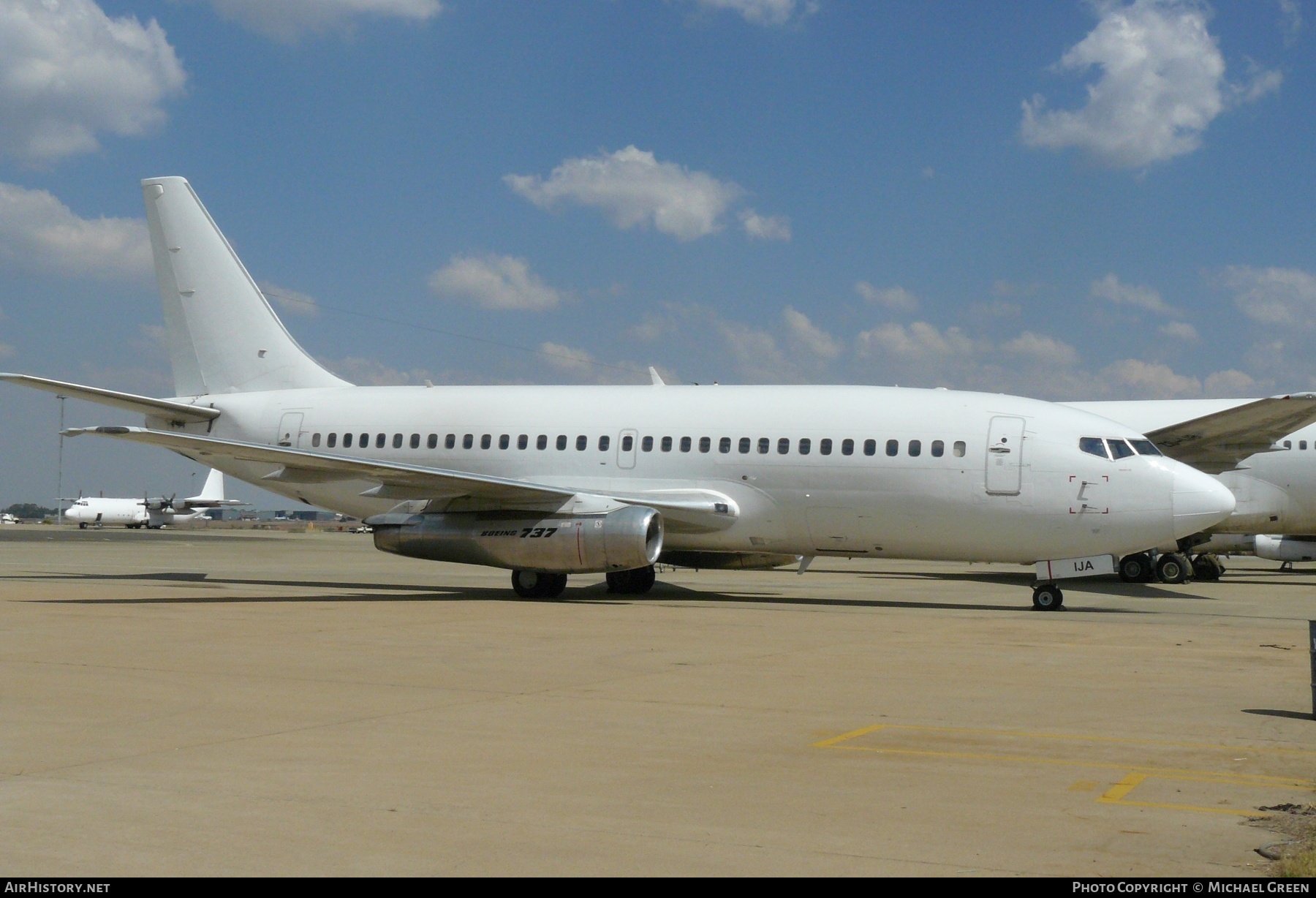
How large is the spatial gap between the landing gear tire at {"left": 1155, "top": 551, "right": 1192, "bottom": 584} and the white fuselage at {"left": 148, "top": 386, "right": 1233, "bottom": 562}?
9466 mm

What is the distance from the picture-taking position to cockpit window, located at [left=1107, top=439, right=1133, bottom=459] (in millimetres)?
19500

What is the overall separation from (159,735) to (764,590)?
17906mm

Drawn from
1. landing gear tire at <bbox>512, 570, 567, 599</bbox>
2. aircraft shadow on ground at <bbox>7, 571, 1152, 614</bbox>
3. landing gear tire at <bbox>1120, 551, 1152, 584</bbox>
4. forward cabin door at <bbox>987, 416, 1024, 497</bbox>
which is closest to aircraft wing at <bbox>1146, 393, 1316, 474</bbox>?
landing gear tire at <bbox>1120, 551, 1152, 584</bbox>

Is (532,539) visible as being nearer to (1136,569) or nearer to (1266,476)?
(1136,569)

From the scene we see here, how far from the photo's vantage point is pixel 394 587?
79.8 feet

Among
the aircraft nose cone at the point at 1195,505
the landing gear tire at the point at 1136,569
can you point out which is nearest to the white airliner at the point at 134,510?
the landing gear tire at the point at 1136,569

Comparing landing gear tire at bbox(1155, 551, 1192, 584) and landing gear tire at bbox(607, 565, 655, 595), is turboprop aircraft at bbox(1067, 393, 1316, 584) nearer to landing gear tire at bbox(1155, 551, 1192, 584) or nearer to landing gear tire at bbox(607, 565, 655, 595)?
landing gear tire at bbox(1155, 551, 1192, 584)

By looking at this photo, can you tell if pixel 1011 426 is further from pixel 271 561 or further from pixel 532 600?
pixel 271 561

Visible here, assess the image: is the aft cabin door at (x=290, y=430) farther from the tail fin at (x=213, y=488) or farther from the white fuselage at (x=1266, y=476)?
the tail fin at (x=213, y=488)

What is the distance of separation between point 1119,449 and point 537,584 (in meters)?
9.90

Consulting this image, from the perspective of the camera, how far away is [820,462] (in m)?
20.7

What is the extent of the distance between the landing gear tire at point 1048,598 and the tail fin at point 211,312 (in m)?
15.0

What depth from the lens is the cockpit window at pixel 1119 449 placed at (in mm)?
19500

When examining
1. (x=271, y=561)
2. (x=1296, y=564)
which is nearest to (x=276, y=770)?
(x=271, y=561)
